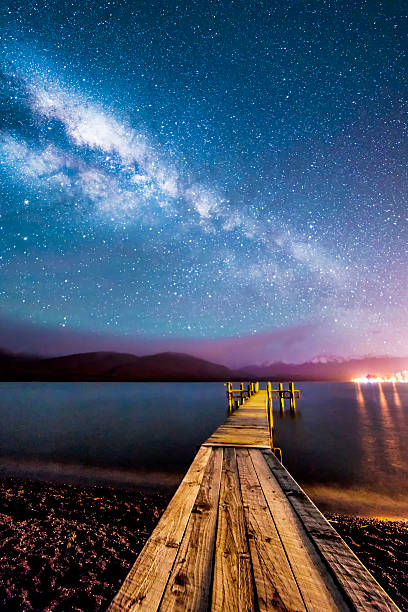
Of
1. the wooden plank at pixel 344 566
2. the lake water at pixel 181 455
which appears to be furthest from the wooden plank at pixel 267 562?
the lake water at pixel 181 455

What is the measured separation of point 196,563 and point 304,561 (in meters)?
0.86

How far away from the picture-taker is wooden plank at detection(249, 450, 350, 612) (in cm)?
163

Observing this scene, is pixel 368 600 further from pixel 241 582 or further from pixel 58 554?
pixel 58 554

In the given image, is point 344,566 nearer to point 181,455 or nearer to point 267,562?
point 267,562

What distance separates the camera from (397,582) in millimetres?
4445

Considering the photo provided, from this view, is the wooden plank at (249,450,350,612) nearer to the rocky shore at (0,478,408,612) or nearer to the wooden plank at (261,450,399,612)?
the wooden plank at (261,450,399,612)

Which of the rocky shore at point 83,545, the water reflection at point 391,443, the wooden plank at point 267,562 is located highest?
the wooden plank at point 267,562

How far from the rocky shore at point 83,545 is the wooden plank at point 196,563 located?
240 cm

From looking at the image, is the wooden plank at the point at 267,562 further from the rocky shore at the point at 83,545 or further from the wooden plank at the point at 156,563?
the rocky shore at the point at 83,545

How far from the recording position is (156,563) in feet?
6.48

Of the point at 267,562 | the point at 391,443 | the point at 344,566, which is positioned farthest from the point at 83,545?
the point at 391,443

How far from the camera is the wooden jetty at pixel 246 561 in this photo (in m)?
1.62

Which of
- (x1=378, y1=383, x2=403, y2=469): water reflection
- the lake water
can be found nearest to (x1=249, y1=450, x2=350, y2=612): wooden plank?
the lake water

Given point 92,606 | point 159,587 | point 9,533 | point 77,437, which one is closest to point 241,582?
point 159,587
